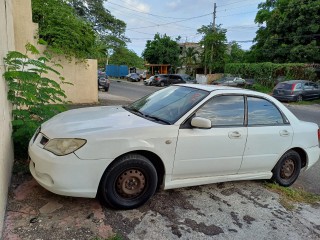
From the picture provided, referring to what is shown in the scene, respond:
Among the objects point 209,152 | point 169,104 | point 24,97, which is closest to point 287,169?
point 209,152

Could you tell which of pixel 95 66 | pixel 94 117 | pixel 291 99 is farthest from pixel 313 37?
pixel 94 117

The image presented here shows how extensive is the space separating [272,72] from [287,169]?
23.9m

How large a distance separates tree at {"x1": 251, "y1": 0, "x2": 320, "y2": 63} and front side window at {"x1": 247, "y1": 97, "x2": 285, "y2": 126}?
2635cm

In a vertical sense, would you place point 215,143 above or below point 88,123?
below

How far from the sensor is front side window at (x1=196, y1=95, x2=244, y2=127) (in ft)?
12.6

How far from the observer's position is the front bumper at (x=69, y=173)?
118 inches

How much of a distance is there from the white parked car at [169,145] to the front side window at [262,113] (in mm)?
16

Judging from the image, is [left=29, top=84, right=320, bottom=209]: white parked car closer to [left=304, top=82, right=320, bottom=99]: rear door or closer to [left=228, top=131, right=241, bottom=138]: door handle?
[left=228, top=131, right=241, bottom=138]: door handle

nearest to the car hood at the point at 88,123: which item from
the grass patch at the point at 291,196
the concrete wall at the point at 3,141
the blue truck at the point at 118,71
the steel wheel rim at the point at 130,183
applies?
the concrete wall at the point at 3,141

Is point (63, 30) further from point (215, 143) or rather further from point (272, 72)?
point (272, 72)

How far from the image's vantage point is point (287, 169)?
4.71m

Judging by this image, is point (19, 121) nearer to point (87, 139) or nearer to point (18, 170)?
point (18, 170)

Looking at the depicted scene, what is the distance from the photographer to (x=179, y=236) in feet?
9.79

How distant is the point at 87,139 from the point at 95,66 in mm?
10108
